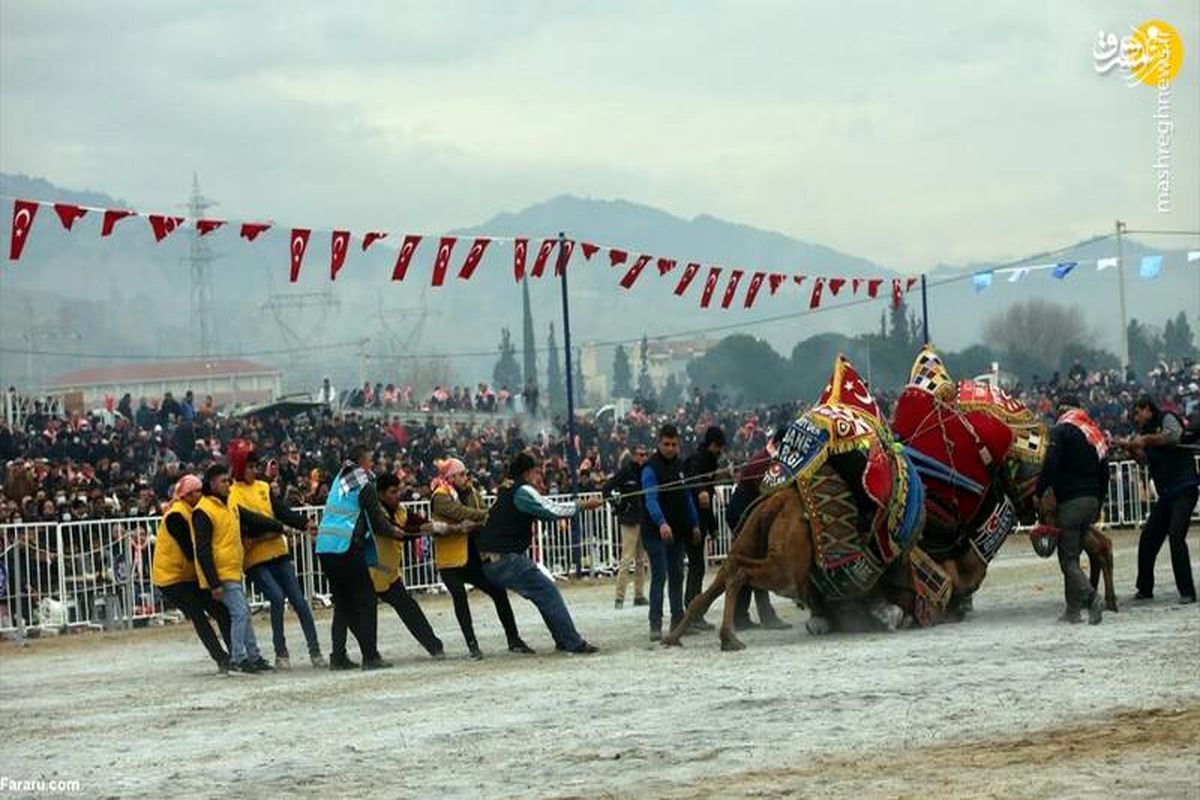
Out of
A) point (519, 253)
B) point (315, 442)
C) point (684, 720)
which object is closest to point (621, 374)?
point (315, 442)

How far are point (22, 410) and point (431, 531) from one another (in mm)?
36374

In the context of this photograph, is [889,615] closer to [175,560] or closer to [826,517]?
[826,517]

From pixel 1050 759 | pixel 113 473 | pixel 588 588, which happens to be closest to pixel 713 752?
pixel 1050 759

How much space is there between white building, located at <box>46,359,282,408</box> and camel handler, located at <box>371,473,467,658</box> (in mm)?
91843

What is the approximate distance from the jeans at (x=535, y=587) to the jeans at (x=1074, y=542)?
4044 mm

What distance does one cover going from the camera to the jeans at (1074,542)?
17641 millimetres

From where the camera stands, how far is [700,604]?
17594mm

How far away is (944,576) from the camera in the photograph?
18266 mm

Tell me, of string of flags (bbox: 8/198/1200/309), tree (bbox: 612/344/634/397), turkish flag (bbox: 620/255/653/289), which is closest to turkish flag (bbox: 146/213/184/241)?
string of flags (bbox: 8/198/1200/309)

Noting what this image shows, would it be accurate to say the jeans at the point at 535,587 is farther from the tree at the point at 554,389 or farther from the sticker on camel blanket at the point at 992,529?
the tree at the point at 554,389

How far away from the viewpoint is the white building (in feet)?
376

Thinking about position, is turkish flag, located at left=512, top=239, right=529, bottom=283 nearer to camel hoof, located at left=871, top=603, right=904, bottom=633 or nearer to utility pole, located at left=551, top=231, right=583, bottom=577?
utility pole, located at left=551, top=231, right=583, bottom=577

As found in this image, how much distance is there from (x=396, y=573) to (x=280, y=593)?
1161 mm

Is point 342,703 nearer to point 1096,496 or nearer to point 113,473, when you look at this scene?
point 1096,496
